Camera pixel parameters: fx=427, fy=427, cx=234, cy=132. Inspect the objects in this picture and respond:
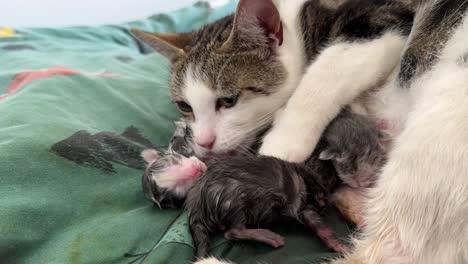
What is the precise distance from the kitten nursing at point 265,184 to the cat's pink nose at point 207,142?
0.06m

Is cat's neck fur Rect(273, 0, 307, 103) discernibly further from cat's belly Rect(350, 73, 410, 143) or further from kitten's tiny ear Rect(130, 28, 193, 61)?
kitten's tiny ear Rect(130, 28, 193, 61)

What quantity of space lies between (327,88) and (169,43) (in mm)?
549

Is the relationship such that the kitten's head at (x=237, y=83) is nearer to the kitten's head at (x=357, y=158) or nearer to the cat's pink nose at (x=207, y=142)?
the cat's pink nose at (x=207, y=142)

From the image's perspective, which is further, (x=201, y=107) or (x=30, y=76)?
(x=30, y=76)

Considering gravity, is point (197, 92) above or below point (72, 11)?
above

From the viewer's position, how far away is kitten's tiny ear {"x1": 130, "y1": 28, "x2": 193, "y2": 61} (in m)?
1.27

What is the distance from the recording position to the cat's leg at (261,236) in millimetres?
765

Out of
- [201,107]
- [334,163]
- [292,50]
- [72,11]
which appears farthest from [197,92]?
[72,11]

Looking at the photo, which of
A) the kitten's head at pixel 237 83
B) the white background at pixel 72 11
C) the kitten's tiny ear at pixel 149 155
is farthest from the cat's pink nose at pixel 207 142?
the white background at pixel 72 11

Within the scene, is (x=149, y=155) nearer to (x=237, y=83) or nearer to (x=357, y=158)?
(x=237, y=83)

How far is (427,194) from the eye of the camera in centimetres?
62

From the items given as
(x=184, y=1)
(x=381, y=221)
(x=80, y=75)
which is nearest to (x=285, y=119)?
(x=381, y=221)

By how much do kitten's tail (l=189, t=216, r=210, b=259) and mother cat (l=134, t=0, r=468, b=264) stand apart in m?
0.23

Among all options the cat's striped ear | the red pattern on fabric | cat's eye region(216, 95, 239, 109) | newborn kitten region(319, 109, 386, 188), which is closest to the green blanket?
the red pattern on fabric
